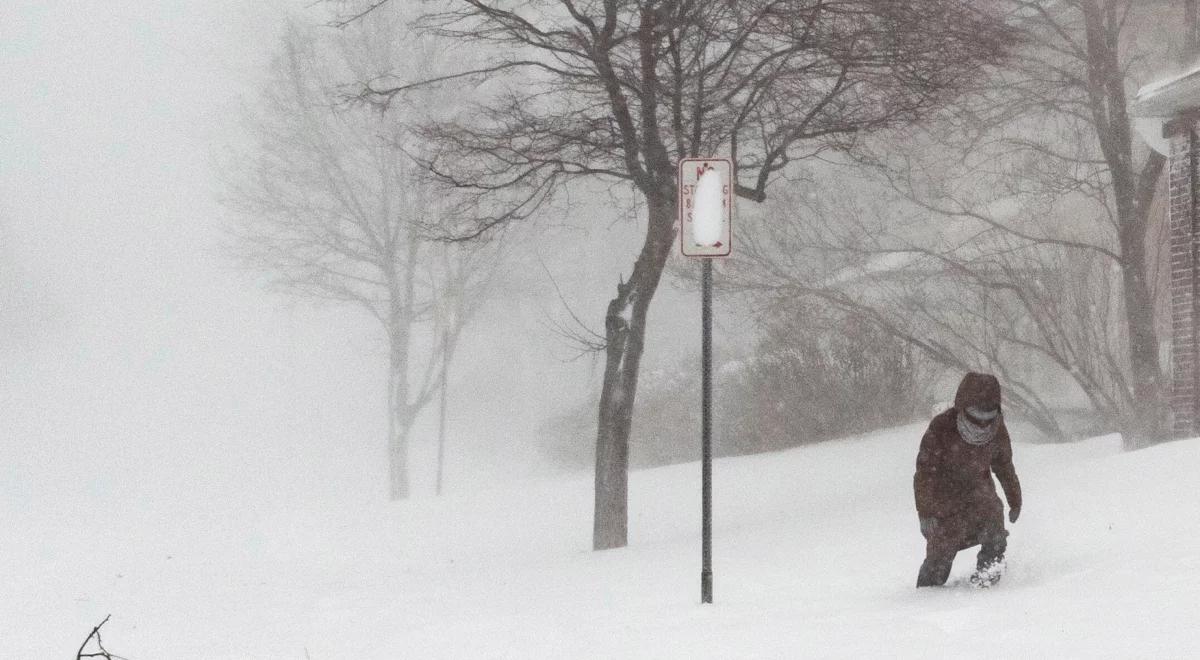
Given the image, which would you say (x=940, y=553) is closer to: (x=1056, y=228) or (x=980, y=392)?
(x=980, y=392)

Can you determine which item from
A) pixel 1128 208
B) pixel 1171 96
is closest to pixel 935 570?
pixel 1171 96

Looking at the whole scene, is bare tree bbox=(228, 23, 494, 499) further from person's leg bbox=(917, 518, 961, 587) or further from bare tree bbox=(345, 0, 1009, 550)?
person's leg bbox=(917, 518, 961, 587)

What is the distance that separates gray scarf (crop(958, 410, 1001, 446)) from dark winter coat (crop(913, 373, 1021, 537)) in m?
0.05

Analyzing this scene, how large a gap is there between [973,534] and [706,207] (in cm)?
238

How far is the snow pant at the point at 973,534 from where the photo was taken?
22.1ft

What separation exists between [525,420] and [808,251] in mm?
23294

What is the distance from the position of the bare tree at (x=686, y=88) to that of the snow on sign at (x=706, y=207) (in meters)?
3.23

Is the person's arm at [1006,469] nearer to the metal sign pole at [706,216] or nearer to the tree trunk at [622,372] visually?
the metal sign pole at [706,216]

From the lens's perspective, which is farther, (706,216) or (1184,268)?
(1184,268)

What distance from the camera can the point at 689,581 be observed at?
855cm

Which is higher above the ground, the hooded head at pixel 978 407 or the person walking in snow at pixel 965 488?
the hooded head at pixel 978 407

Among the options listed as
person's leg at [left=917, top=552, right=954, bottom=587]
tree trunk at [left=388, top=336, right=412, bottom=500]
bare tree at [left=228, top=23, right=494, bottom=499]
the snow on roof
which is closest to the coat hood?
person's leg at [left=917, top=552, right=954, bottom=587]

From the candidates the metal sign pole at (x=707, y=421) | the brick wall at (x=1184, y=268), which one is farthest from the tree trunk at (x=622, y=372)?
the brick wall at (x=1184, y=268)

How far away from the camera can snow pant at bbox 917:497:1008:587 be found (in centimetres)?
673
